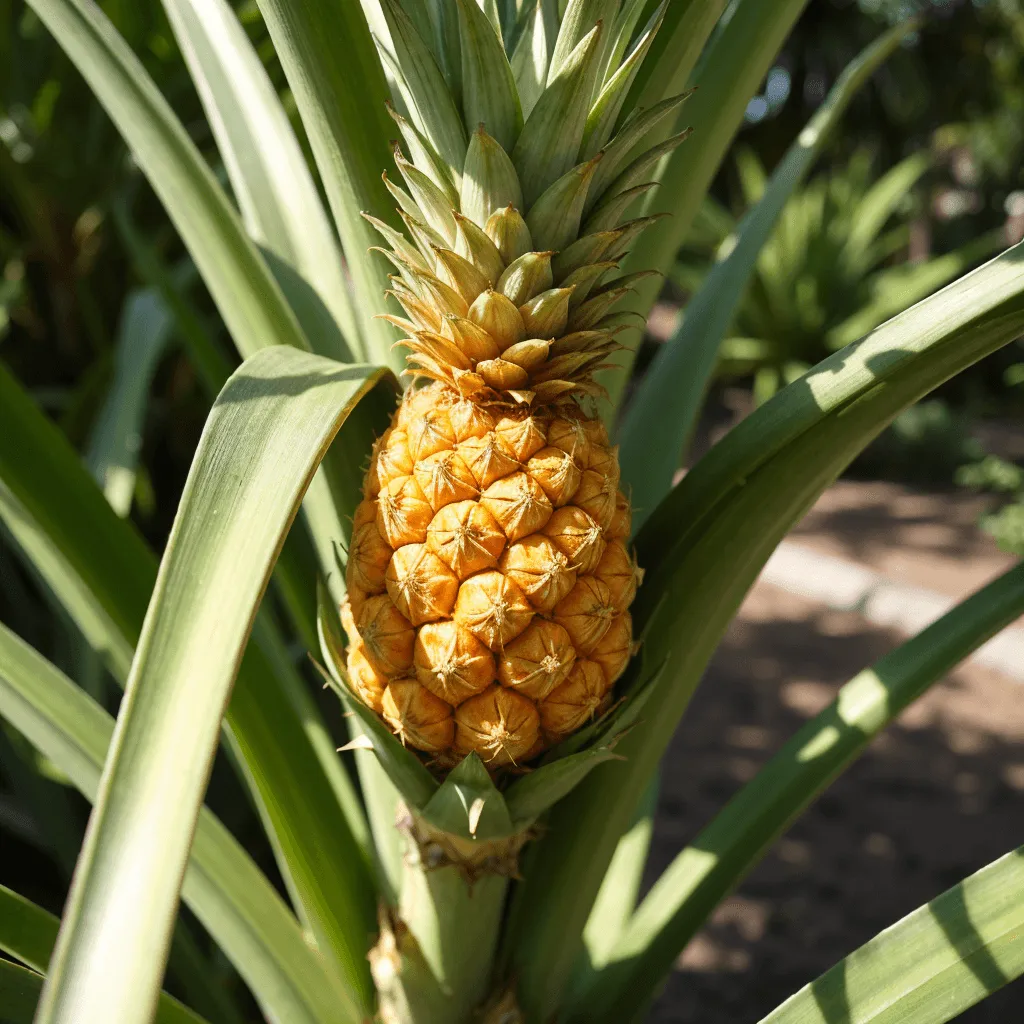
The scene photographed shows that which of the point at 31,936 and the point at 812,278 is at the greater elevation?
the point at 31,936

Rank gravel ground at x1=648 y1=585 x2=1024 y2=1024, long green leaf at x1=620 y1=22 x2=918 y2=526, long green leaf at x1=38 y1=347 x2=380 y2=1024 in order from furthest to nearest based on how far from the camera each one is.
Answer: gravel ground at x1=648 y1=585 x2=1024 y2=1024 → long green leaf at x1=620 y1=22 x2=918 y2=526 → long green leaf at x1=38 y1=347 x2=380 y2=1024

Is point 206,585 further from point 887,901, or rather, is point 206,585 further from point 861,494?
point 861,494

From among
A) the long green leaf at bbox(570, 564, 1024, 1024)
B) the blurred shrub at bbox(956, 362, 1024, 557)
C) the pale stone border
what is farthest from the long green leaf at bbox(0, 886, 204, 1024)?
the pale stone border

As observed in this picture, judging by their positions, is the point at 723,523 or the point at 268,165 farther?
the point at 268,165

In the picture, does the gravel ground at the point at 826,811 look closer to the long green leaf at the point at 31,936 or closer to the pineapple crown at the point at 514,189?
the long green leaf at the point at 31,936

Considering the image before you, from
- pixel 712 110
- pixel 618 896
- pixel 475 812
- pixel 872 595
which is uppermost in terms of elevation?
pixel 712 110

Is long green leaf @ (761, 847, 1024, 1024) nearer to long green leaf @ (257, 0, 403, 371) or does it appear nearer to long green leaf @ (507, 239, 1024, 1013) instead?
long green leaf @ (507, 239, 1024, 1013)

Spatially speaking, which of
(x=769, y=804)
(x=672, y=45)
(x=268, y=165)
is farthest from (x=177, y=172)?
(x=769, y=804)

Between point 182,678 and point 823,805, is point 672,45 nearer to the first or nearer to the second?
point 182,678
